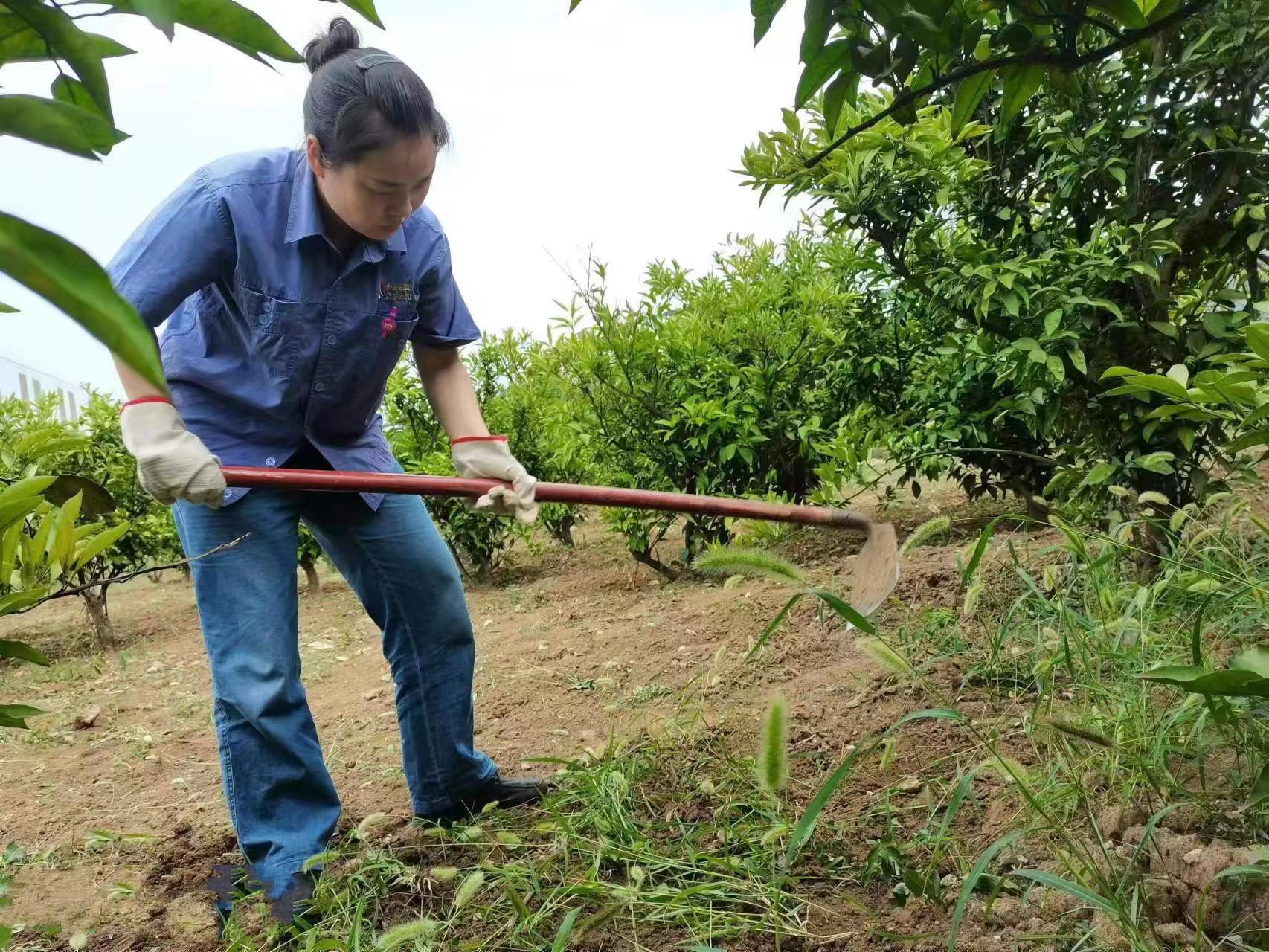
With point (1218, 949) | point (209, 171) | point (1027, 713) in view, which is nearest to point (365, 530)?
A: point (209, 171)

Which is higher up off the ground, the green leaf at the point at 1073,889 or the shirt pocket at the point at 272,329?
the shirt pocket at the point at 272,329

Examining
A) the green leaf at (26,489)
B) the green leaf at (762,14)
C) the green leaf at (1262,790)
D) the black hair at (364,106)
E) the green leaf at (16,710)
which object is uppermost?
the black hair at (364,106)

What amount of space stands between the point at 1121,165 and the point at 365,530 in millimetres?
2440

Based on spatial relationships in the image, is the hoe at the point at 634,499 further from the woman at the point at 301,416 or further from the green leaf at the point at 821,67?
the green leaf at the point at 821,67

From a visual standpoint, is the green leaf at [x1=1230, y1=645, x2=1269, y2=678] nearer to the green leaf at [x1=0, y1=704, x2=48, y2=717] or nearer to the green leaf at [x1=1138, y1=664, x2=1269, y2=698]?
the green leaf at [x1=1138, y1=664, x2=1269, y2=698]

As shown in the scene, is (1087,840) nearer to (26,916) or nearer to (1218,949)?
(1218,949)

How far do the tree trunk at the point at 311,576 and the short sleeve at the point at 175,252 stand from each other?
14.9 feet

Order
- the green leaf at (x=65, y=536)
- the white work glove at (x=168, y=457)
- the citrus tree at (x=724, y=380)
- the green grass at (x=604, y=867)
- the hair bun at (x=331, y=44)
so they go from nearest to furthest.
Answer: the green leaf at (x=65, y=536) < the green grass at (x=604, y=867) < the white work glove at (x=168, y=457) < the hair bun at (x=331, y=44) < the citrus tree at (x=724, y=380)

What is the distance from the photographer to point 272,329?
2.28 metres

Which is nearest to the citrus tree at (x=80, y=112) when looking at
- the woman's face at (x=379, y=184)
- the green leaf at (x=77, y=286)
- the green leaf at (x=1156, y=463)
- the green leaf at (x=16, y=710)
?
the green leaf at (x=77, y=286)

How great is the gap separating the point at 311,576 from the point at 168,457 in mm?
4857

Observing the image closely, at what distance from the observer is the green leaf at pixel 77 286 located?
46 cm

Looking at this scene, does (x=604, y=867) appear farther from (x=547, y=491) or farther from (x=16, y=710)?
(x=16, y=710)

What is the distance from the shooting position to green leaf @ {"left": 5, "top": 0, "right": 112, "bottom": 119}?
28.0 inches
